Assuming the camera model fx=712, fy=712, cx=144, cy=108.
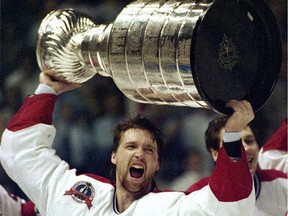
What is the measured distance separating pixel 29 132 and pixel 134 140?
0.74ft

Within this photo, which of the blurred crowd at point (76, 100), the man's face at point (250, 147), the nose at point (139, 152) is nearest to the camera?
the nose at point (139, 152)

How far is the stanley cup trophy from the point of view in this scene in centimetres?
119

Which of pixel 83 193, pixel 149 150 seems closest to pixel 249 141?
pixel 149 150

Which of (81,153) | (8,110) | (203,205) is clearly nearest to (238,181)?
(203,205)

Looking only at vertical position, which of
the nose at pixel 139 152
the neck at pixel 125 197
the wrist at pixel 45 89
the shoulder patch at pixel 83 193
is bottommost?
the neck at pixel 125 197

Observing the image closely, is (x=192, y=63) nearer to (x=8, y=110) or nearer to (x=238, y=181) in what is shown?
(x=238, y=181)

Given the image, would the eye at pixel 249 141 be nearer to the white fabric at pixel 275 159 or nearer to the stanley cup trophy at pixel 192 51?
the white fabric at pixel 275 159

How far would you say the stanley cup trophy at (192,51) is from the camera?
1.19 m

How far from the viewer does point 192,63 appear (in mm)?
1166

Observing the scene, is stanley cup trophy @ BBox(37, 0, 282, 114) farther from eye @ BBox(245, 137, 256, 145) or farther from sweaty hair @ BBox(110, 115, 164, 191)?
eye @ BBox(245, 137, 256, 145)

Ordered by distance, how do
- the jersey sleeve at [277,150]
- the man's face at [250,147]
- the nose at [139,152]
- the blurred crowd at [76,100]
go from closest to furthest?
the nose at [139,152], the blurred crowd at [76,100], the man's face at [250,147], the jersey sleeve at [277,150]

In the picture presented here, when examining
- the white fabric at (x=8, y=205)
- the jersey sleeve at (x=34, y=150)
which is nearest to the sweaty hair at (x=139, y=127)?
the jersey sleeve at (x=34, y=150)

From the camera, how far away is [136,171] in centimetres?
146

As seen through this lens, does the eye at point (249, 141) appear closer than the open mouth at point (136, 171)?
No
